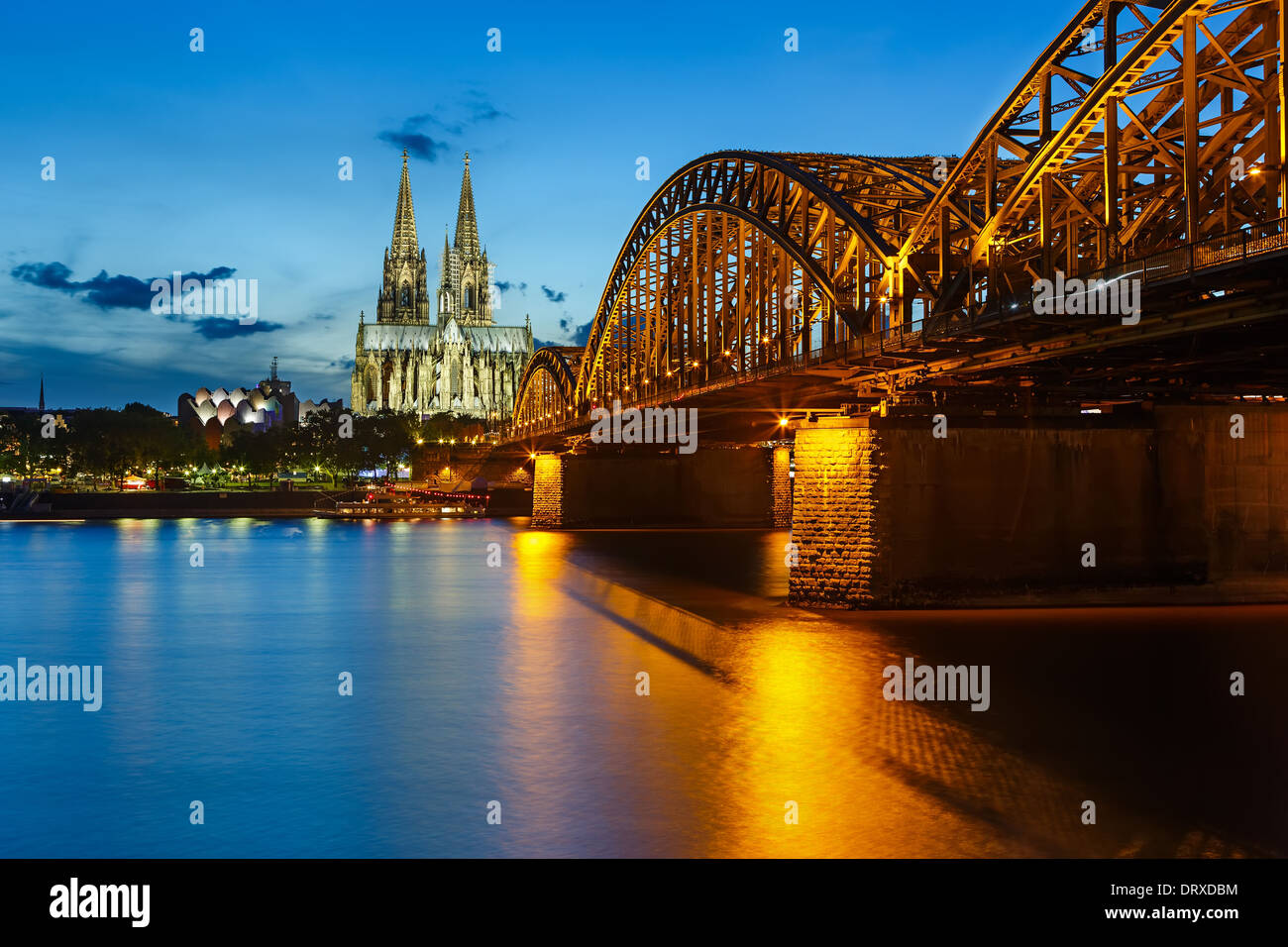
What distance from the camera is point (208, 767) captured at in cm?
A: 1967

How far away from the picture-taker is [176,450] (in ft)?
552

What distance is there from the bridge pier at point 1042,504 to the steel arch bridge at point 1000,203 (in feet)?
14.5

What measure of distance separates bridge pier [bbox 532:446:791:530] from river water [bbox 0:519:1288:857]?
5042 cm

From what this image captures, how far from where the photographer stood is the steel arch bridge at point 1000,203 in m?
27.1

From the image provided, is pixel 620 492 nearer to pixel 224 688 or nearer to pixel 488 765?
pixel 224 688

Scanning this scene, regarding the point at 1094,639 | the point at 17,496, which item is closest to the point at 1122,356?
the point at 1094,639

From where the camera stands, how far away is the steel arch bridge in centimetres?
2714

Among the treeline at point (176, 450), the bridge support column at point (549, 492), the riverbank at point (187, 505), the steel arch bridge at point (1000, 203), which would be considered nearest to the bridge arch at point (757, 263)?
the steel arch bridge at point (1000, 203)

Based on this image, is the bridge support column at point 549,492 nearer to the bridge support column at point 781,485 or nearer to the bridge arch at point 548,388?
the bridge arch at point 548,388

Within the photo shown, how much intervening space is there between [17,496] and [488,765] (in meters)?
133

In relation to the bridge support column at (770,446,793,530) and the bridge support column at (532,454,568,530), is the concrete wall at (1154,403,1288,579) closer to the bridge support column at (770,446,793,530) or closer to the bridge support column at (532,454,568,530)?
the bridge support column at (770,446,793,530)

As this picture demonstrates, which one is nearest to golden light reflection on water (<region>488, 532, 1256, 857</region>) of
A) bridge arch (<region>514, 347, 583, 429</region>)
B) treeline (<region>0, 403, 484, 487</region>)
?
bridge arch (<region>514, 347, 583, 429</region>)

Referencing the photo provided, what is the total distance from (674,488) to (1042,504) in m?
59.6

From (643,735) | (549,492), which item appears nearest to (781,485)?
(549,492)
